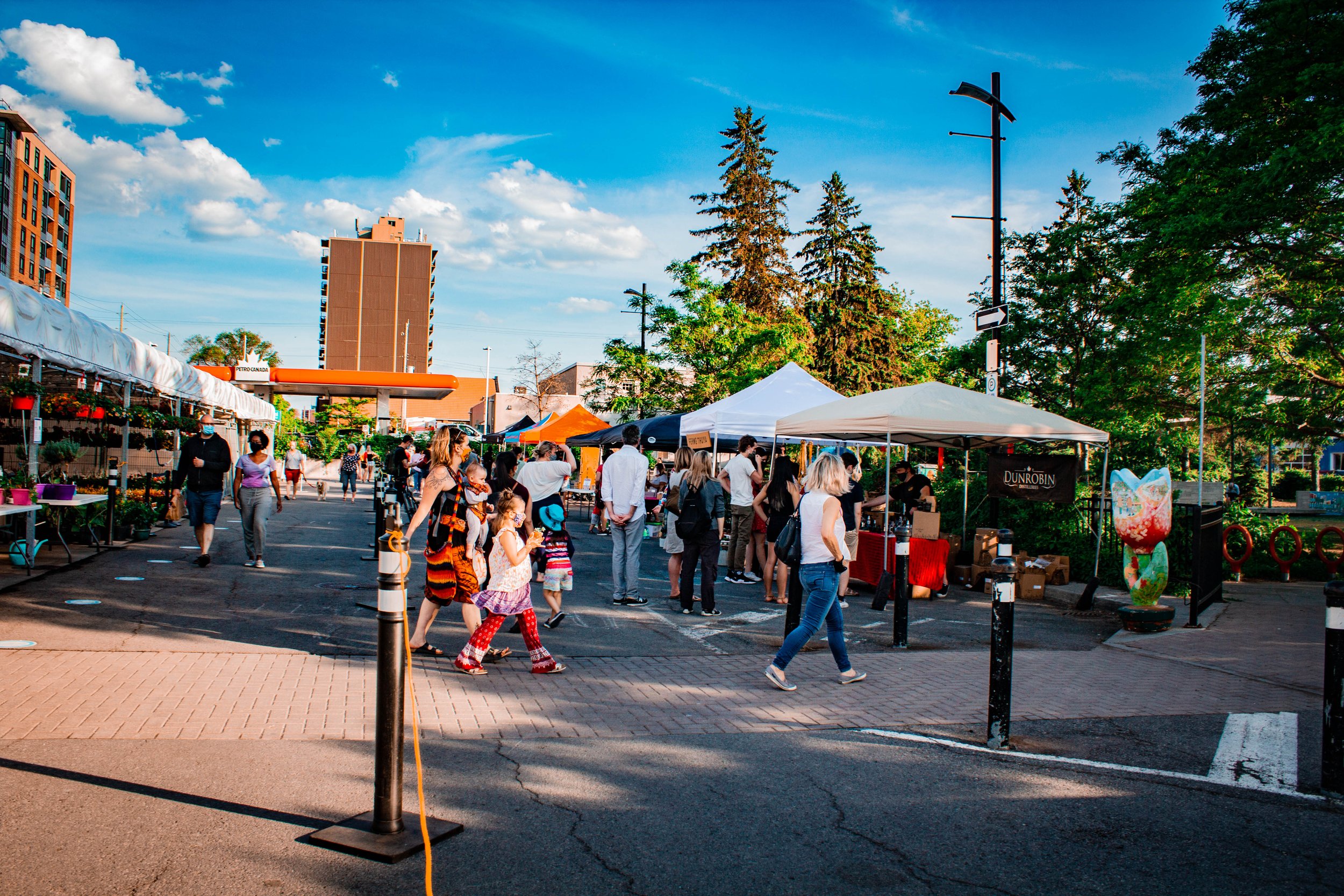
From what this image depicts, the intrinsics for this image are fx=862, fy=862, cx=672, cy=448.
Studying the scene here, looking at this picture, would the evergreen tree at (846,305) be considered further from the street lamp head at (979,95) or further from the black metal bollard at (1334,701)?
the black metal bollard at (1334,701)

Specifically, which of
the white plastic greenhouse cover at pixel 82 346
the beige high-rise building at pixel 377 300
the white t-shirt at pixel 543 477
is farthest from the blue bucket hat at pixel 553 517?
the beige high-rise building at pixel 377 300

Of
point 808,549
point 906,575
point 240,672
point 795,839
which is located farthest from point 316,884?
point 906,575

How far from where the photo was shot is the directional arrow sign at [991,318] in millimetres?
12602

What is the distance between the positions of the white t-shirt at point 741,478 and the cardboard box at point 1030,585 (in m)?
3.88

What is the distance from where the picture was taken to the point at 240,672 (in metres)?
6.43

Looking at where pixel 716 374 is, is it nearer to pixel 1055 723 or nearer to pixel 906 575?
pixel 906 575

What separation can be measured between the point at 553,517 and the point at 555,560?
449mm

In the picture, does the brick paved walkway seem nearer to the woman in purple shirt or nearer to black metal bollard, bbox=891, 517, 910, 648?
black metal bollard, bbox=891, 517, 910, 648

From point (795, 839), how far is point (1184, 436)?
16945 mm

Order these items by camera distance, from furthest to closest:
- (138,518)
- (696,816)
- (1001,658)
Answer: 1. (138,518)
2. (1001,658)
3. (696,816)

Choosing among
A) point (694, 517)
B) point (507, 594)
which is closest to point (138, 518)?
point (694, 517)

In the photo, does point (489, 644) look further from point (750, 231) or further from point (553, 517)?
point (750, 231)

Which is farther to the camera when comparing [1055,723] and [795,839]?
[1055,723]

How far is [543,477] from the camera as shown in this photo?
9.43 m
